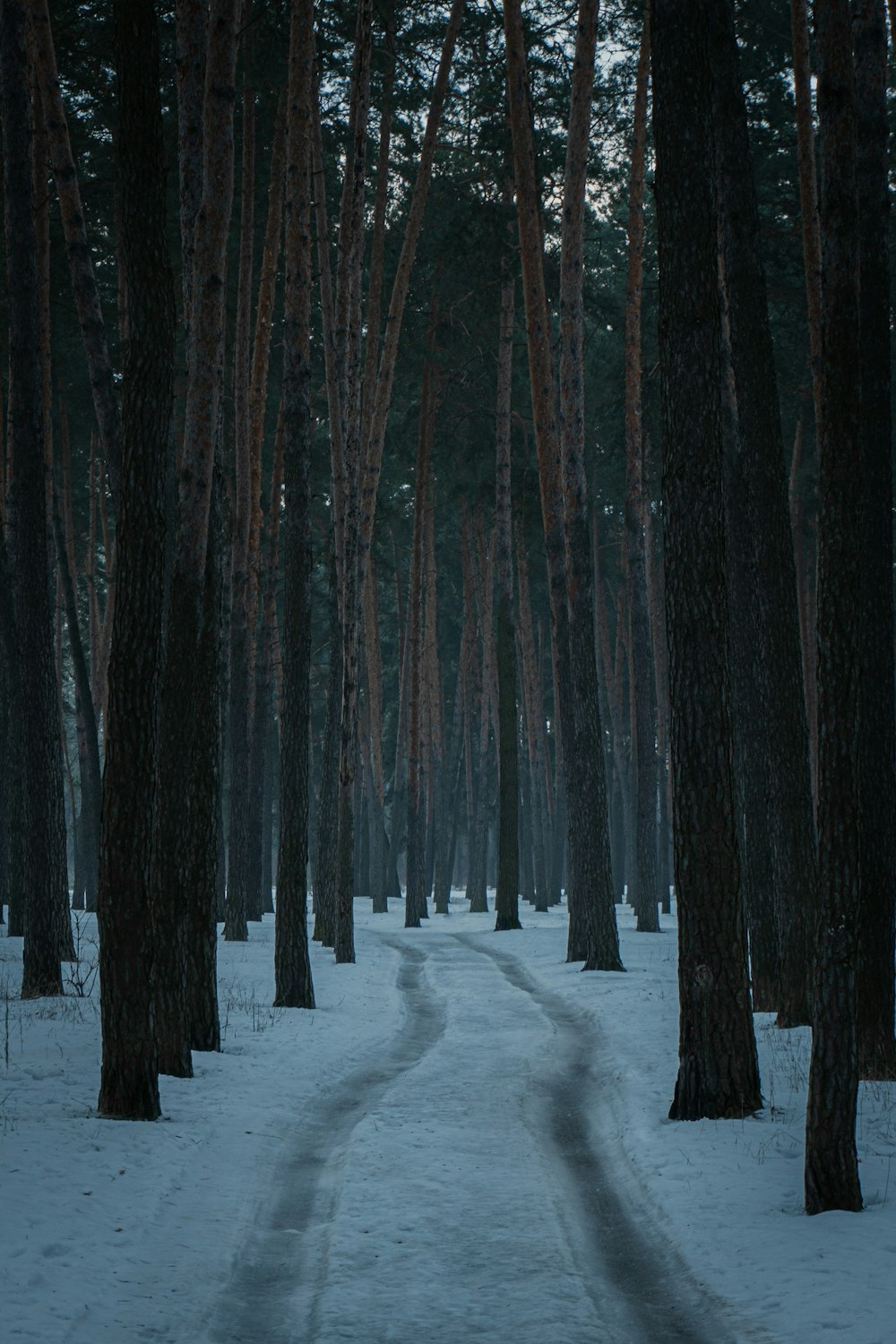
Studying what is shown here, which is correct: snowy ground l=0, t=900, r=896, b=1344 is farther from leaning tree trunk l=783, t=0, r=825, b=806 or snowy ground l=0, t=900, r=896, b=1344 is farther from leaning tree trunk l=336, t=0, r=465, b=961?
leaning tree trunk l=336, t=0, r=465, b=961

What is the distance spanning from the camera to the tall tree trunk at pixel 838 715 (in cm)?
585

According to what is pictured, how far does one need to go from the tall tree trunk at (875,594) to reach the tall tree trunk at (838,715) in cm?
223

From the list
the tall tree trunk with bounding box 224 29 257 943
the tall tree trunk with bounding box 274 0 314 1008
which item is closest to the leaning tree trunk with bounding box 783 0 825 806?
the tall tree trunk with bounding box 274 0 314 1008

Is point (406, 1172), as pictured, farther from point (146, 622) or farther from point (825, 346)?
point (825, 346)

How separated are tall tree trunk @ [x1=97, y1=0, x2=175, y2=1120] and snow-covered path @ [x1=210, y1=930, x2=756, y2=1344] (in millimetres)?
1308

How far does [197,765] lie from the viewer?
10.3m

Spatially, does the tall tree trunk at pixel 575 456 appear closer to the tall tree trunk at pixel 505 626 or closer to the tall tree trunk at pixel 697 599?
the tall tree trunk at pixel 505 626

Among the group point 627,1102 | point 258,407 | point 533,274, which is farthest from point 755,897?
point 258,407

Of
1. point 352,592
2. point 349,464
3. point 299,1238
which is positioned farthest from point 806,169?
point 299,1238

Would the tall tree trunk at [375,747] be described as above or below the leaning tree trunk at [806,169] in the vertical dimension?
below

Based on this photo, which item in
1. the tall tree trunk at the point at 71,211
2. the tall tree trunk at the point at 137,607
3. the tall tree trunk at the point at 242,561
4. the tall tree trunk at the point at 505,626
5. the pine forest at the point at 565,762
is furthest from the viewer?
the tall tree trunk at the point at 505,626

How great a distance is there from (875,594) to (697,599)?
1806 mm

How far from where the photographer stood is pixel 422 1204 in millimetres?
6219

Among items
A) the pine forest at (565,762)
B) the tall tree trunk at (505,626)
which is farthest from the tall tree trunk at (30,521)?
the tall tree trunk at (505,626)
